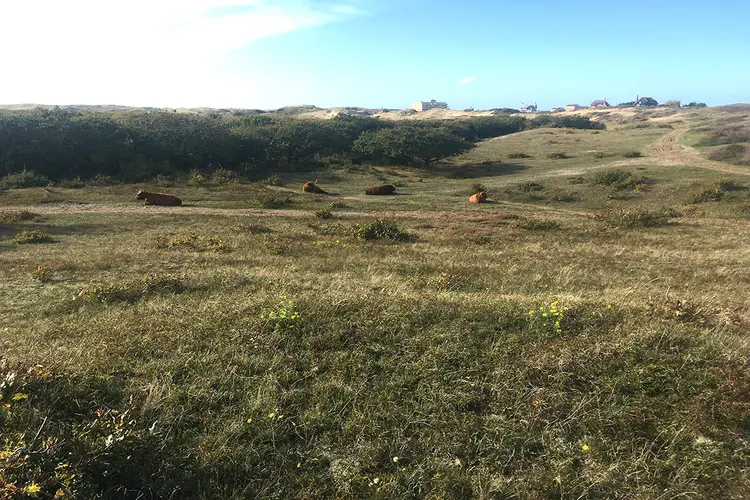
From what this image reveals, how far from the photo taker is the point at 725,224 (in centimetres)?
2380

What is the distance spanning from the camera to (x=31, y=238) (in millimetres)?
18625

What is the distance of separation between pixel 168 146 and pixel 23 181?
55.8 ft

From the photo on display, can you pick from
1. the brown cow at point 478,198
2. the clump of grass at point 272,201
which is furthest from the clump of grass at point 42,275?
the brown cow at point 478,198

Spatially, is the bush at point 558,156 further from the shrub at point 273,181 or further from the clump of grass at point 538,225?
the clump of grass at point 538,225

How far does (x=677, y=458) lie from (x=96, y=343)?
27.3 ft

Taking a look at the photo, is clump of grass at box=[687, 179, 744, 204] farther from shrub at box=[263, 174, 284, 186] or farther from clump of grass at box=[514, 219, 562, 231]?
shrub at box=[263, 174, 284, 186]

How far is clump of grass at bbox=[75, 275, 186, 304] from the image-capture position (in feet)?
31.4

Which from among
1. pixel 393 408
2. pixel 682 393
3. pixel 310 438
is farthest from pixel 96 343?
pixel 682 393

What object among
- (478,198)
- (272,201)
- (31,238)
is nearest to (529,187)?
(478,198)

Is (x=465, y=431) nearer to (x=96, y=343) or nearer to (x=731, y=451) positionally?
(x=731, y=451)

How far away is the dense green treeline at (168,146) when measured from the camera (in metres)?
45.6

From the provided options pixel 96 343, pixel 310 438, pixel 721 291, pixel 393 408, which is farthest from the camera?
pixel 721 291

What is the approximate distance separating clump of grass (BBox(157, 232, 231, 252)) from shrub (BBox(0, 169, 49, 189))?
30.1 metres

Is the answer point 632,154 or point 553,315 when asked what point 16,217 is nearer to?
point 553,315
